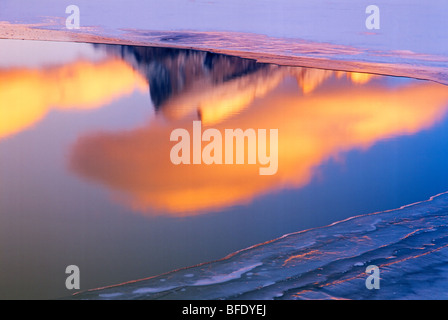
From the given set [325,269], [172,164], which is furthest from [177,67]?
[325,269]

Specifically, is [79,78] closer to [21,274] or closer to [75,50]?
[75,50]

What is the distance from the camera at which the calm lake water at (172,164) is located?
2121 mm

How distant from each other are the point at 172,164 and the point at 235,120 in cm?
78

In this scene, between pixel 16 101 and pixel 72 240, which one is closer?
pixel 72 240

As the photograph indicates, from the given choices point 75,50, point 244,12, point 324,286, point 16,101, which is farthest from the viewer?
point 244,12

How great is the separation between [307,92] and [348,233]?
2.28 meters

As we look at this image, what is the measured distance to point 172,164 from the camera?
290cm

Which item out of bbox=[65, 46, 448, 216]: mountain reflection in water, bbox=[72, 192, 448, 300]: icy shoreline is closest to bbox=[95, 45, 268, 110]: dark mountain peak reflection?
bbox=[65, 46, 448, 216]: mountain reflection in water

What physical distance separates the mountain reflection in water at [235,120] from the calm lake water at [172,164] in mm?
12

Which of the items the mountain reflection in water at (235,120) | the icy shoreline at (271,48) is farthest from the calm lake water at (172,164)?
the icy shoreline at (271,48)

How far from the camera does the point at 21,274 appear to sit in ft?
6.24

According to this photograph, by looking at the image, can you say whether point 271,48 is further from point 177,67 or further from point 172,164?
point 172,164

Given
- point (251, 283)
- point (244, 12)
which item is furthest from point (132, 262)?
point (244, 12)
